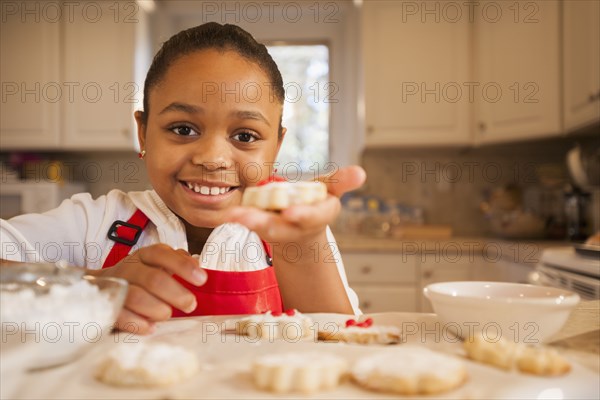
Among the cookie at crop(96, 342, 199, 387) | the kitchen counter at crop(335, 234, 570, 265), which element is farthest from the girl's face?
the kitchen counter at crop(335, 234, 570, 265)

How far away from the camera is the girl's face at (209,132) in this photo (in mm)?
916

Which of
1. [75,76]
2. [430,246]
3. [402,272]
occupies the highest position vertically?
[75,76]

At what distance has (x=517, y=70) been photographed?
7.86ft

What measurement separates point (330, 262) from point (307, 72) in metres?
2.49

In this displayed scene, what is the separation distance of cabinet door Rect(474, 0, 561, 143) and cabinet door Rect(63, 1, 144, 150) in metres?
1.76

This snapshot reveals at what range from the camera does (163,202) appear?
1.04 metres

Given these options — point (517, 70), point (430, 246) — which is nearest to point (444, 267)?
point (430, 246)

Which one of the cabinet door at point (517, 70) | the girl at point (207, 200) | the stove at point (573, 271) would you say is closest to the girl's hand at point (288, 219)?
the girl at point (207, 200)

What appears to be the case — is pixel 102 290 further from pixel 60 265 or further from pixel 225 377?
pixel 225 377

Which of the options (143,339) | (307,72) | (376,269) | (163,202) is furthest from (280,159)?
(143,339)

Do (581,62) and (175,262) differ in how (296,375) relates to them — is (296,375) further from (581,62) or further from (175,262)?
(581,62)

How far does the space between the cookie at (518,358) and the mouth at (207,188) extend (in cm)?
62

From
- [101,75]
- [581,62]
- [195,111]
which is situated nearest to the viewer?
[195,111]

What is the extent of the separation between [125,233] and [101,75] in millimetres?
2011
